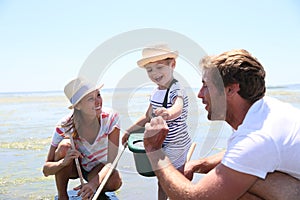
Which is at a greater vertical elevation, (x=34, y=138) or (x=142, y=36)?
(x=142, y=36)

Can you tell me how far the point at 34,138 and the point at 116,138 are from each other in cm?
515

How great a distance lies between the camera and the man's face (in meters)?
2.22

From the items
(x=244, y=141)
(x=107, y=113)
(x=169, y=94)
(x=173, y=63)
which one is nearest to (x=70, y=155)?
(x=107, y=113)

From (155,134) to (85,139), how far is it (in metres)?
1.29

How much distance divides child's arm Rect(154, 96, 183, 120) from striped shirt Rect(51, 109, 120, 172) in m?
0.49

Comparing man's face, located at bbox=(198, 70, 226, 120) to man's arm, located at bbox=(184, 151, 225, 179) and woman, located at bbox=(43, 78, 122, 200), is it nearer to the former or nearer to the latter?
man's arm, located at bbox=(184, 151, 225, 179)

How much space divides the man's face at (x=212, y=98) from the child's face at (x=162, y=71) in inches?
42.1

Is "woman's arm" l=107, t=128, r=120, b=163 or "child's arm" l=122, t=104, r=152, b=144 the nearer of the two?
"woman's arm" l=107, t=128, r=120, b=163

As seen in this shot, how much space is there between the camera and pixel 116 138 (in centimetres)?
339

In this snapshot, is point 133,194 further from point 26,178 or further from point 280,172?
point 280,172

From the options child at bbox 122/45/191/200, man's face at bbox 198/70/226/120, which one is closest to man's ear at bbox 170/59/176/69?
child at bbox 122/45/191/200

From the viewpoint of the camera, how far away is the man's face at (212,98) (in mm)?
2219

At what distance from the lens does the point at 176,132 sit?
3.40 metres

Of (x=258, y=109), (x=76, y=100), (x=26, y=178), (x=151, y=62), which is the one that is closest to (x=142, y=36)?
(x=151, y=62)
